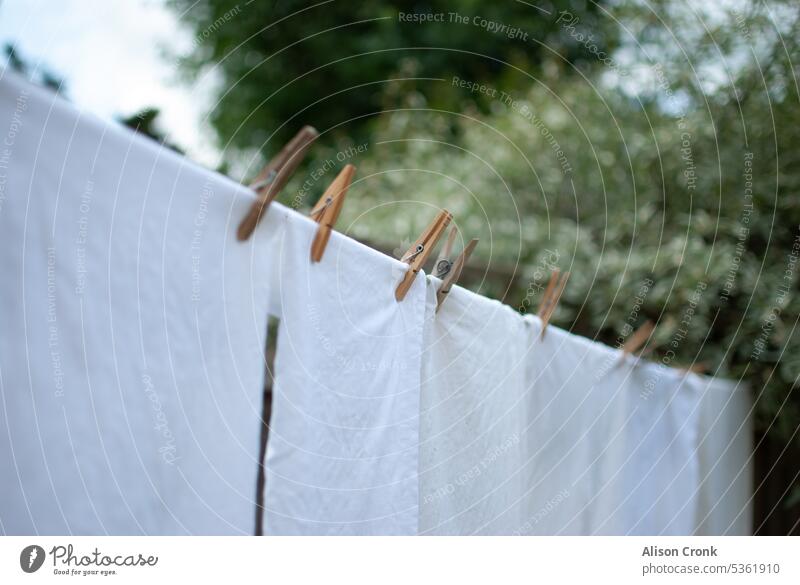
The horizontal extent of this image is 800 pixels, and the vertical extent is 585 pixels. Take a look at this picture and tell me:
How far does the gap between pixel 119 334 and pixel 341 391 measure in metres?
0.31

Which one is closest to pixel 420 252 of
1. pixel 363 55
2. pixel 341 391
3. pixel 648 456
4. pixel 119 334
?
pixel 341 391

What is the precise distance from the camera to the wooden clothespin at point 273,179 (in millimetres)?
919

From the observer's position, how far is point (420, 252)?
1037 mm

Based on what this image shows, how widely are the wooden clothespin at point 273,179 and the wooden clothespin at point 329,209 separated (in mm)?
59

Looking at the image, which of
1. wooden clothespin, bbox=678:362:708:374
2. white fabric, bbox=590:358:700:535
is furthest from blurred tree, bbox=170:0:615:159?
white fabric, bbox=590:358:700:535

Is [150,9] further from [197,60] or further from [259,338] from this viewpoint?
[259,338]

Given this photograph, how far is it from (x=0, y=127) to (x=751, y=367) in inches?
89.8

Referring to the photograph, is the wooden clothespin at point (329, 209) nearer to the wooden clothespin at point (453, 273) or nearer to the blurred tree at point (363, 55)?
the wooden clothespin at point (453, 273)

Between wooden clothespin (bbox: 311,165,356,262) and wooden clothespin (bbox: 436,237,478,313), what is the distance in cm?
19

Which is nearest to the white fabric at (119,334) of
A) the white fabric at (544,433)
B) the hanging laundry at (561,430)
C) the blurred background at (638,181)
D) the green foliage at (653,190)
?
the white fabric at (544,433)

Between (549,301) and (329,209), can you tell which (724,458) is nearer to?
(549,301)
